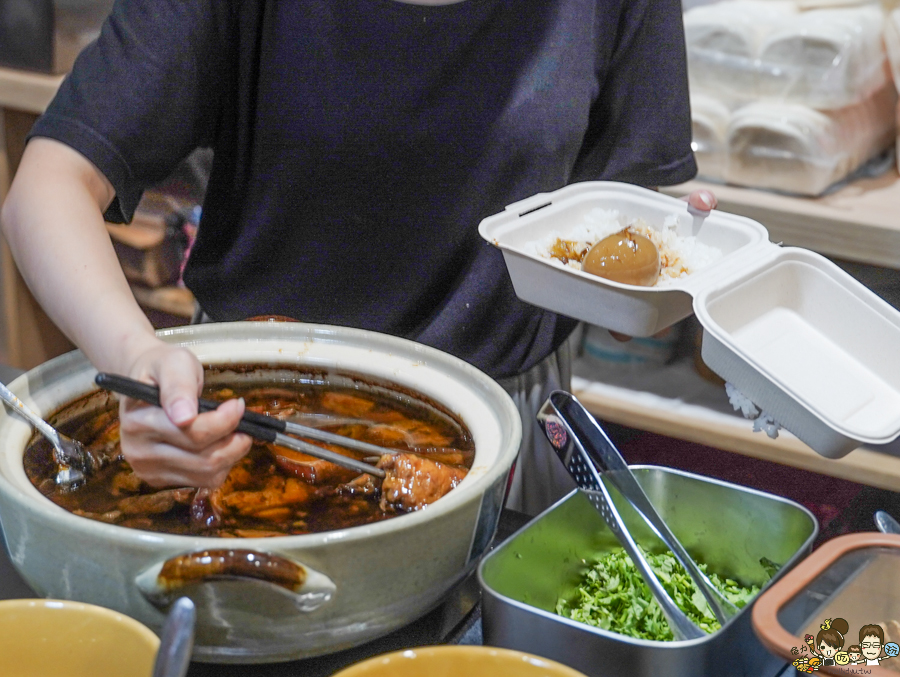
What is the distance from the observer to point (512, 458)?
Result: 2.56 feet

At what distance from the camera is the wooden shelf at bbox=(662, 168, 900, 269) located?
70.2 inches

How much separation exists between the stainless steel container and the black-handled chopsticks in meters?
0.16

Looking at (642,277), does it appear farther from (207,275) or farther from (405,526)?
(207,275)

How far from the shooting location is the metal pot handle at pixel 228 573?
615mm

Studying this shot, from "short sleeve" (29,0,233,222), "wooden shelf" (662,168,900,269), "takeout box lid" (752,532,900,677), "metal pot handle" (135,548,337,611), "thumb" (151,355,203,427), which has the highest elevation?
"short sleeve" (29,0,233,222)

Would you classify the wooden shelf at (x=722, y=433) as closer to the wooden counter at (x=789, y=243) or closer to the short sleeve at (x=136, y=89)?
the wooden counter at (x=789, y=243)

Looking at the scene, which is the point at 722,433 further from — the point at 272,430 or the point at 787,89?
the point at 272,430

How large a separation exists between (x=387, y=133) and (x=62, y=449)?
2.00ft

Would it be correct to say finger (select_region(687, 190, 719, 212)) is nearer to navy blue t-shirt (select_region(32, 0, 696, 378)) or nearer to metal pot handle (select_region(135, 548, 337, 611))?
navy blue t-shirt (select_region(32, 0, 696, 378))

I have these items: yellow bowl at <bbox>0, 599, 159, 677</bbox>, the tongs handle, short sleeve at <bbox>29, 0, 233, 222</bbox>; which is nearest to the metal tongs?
the tongs handle

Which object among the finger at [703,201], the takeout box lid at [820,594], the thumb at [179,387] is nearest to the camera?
the takeout box lid at [820,594]

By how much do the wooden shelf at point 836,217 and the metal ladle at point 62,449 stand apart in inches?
54.7

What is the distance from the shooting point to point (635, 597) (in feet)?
2.65

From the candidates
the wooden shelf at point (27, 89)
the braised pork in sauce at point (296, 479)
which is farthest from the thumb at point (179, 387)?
the wooden shelf at point (27, 89)
